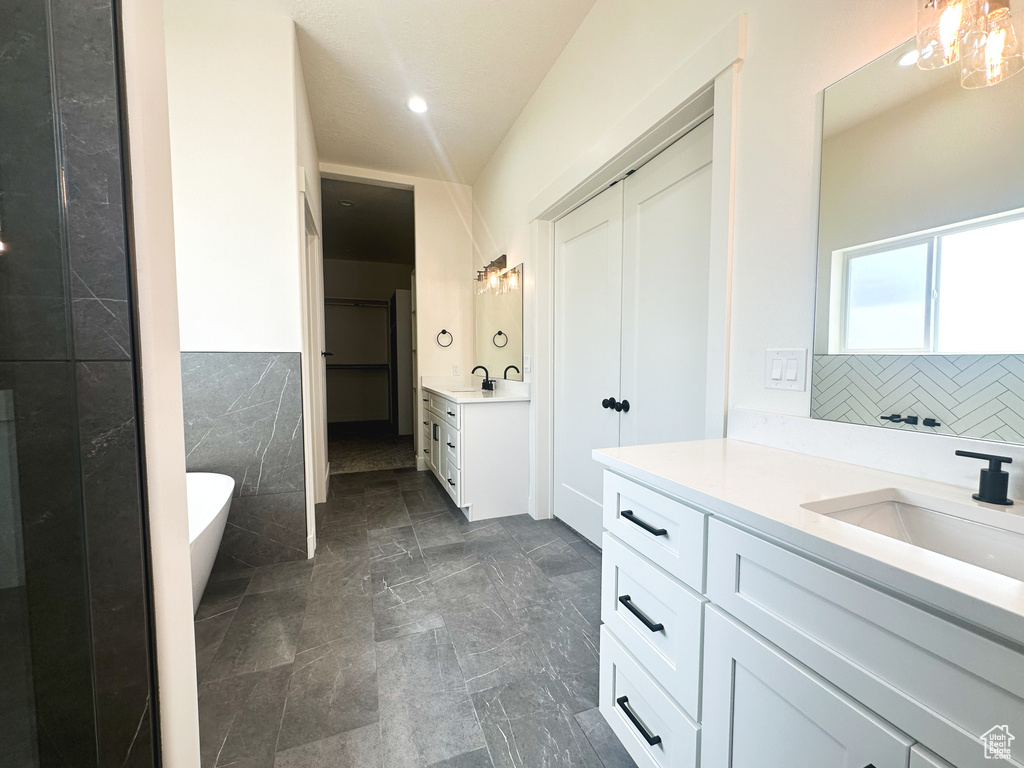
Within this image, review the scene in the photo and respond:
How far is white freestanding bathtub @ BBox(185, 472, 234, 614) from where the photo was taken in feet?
4.71

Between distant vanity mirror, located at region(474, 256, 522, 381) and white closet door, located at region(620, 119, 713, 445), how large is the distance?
3.57 feet

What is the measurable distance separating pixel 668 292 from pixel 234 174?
7.24 feet

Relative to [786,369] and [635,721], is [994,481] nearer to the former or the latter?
[786,369]

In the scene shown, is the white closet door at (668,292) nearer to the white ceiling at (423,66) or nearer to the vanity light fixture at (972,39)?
the vanity light fixture at (972,39)

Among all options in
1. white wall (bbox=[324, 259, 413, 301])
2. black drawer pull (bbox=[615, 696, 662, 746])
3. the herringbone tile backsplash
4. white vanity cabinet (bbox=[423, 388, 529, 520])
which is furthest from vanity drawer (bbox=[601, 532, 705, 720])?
white wall (bbox=[324, 259, 413, 301])

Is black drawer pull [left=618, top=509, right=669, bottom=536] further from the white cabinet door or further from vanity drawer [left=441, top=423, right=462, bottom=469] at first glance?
vanity drawer [left=441, top=423, right=462, bottom=469]

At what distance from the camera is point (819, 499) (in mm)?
723

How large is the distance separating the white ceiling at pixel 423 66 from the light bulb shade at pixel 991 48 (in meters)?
1.79

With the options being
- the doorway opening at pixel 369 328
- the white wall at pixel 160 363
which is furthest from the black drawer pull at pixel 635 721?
the doorway opening at pixel 369 328

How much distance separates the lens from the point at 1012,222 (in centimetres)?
71

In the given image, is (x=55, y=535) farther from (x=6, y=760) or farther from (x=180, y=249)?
(x=180, y=249)

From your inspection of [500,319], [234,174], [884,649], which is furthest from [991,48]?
[500,319]

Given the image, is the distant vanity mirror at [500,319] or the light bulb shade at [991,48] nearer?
the light bulb shade at [991,48]

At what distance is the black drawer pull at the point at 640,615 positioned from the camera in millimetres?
911
